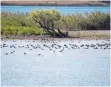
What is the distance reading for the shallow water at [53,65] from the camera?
37.2 feet

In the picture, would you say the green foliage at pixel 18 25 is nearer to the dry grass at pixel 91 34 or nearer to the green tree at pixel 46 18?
the green tree at pixel 46 18

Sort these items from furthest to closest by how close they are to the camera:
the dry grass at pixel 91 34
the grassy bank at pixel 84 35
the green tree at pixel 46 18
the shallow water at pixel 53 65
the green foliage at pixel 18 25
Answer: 1. the green tree at pixel 46 18
2. the green foliage at pixel 18 25
3. the dry grass at pixel 91 34
4. the grassy bank at pixel 84 35
5. the shallow water at pixel 53 65

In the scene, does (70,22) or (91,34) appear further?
(70,22)

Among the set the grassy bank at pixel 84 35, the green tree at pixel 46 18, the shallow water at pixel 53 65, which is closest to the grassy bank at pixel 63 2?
the green tree at pixel 46 18

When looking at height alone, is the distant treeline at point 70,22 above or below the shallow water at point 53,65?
below

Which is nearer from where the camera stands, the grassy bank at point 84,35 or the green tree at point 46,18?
the grassy bank at point 84,35

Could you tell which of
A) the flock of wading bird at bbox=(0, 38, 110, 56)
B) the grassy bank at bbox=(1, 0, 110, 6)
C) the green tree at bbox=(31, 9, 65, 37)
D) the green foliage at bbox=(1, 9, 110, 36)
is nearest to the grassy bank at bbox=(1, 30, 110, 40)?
the green foliage at bbox=(1, 9, 110, 36)

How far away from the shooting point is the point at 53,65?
1361 cm

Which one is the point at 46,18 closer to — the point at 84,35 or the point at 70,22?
the point at 84,35

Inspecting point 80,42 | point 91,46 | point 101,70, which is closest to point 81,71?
point 101,70

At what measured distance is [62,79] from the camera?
1157cm

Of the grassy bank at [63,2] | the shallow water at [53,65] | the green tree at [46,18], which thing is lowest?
the grassy bank at [63,2]

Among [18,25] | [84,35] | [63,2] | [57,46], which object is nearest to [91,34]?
[84,35]

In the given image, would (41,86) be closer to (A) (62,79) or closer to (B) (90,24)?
(A) (62,79)
